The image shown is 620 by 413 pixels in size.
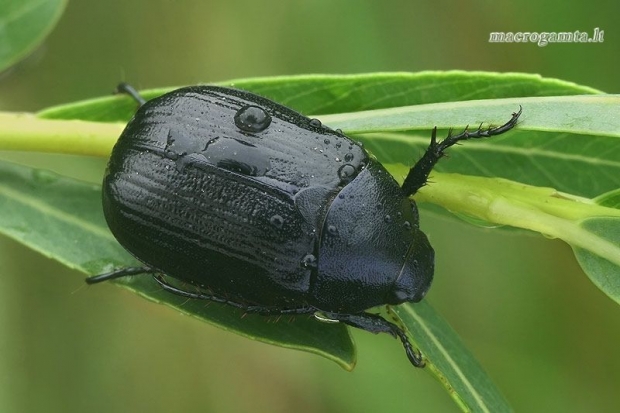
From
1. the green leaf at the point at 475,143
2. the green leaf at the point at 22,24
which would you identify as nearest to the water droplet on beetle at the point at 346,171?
the green leaf at the point at 475,143

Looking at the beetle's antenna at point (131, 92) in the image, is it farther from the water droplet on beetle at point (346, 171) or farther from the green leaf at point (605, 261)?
the green leaf at point (605, 261)

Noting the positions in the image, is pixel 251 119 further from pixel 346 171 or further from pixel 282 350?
pixel 282 350

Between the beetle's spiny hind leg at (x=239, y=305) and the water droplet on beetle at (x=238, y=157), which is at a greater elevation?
the water droplet on beetle at (x=238, y=157)

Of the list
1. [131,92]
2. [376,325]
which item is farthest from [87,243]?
[376,325]

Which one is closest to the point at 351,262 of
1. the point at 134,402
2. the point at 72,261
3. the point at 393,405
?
the point at 72,261

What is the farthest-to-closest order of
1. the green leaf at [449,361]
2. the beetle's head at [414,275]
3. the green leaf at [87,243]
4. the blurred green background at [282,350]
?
the blurred green background at [282,350], the beetle's head at [414,275], the green leaf at [87,243], the green leaf at [449,361]

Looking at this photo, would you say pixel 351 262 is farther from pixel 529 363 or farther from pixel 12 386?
pixel 12 386

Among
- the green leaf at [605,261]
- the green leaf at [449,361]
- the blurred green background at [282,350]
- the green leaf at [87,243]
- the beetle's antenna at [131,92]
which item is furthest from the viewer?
the blurred green background at [282,350]

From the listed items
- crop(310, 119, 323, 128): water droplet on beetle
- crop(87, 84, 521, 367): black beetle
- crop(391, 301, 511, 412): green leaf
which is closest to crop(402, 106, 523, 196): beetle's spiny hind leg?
crop(87, 84, 521, 367): black beetle
